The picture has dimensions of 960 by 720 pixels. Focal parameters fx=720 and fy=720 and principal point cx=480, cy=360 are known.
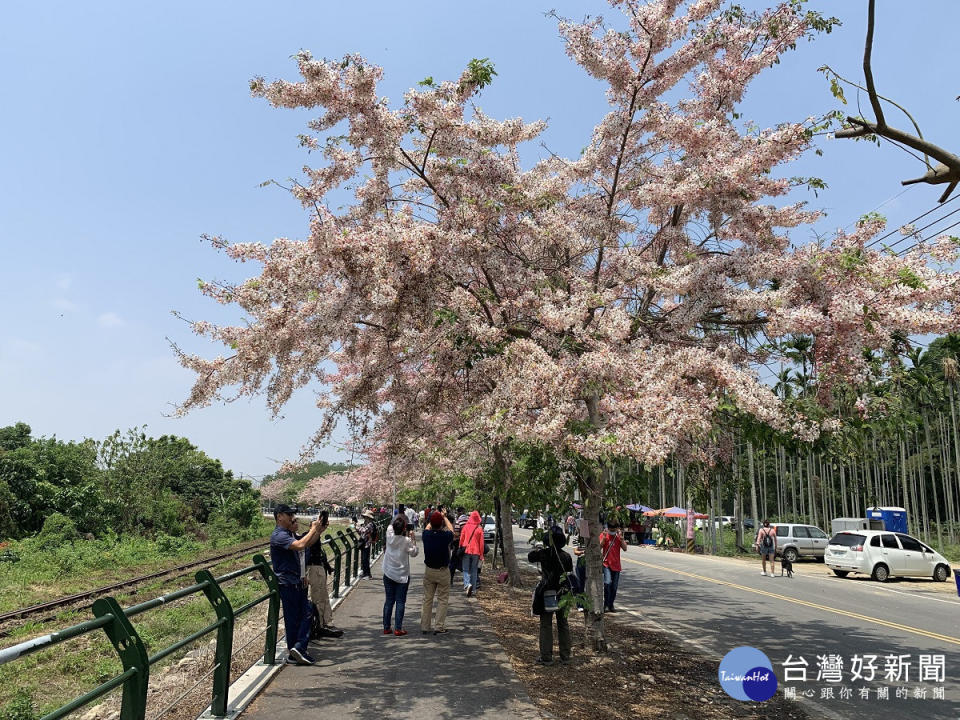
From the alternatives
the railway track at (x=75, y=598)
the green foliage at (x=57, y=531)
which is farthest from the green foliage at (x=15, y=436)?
the railway track at (x=75, y=598)

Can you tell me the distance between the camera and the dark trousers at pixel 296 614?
8.54m

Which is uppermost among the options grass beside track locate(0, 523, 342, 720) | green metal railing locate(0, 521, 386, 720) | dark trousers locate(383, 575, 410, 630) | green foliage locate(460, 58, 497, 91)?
green foliage locate(460, 58, 497, 91)

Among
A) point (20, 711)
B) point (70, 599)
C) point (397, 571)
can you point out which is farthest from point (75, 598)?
point (397, 571)

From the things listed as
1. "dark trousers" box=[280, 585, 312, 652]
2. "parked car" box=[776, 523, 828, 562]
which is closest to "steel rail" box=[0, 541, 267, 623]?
Result: "dark trousers" box=[280, 585, 312, 652]

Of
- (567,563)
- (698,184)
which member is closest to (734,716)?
(567,563)

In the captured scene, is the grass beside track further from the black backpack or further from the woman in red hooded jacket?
the black backpack

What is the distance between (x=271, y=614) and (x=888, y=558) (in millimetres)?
24201

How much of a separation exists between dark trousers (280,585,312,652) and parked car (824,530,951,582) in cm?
2312

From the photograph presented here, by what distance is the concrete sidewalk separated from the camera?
6758 mm

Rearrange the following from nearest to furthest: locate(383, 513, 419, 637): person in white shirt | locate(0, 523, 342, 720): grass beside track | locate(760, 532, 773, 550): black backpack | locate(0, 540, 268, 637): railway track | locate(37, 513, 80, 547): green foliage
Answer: locate(0, 523, 342, 720): grass beside track < locate(383, 513, 419, 637): person in white shirt < locate(0, 540, 268, 637): railway track < locate(760, 532, 773, 550): black backpack < locate(37, 513, 80, 547): green foliage

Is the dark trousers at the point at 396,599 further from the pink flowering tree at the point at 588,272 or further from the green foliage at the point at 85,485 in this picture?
the green foliage at the point at 85,485

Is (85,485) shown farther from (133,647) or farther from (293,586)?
(133,647)

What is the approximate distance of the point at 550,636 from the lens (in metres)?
9.38

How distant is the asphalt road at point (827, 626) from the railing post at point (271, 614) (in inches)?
240
